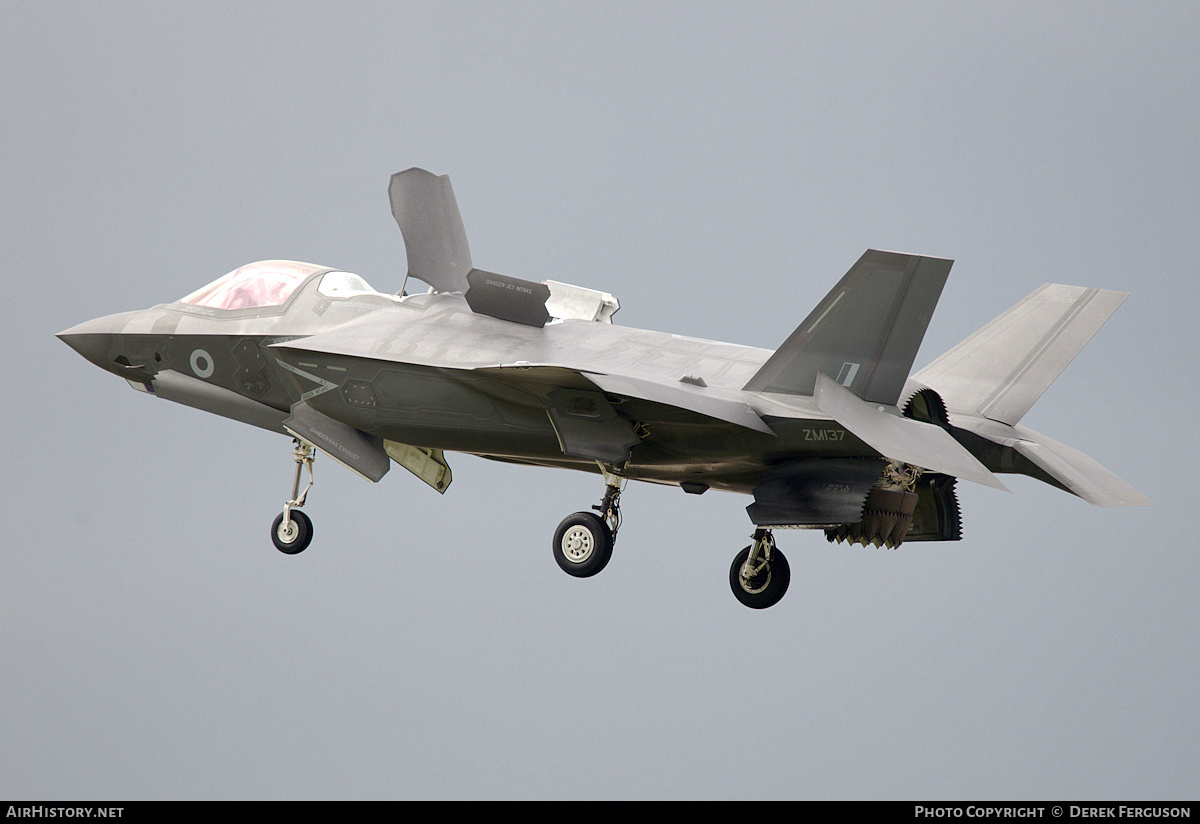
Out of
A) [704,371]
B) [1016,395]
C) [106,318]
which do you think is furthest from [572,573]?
[106,318]

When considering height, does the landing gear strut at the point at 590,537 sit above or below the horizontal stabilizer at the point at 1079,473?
below

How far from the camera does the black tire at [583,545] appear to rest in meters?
16.4

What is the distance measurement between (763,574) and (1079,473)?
13.0 ft

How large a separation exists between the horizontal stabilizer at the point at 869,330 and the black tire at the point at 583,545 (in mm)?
2537

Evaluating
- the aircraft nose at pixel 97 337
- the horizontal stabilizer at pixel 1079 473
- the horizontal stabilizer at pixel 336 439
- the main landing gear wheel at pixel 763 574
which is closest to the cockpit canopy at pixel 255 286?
the aircraft nose at pixel 97 337

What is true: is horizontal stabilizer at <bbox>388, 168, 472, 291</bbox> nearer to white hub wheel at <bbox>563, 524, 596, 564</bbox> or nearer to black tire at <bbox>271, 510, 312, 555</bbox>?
black tire at <bbox>271, 510, 312, 555</bbox>

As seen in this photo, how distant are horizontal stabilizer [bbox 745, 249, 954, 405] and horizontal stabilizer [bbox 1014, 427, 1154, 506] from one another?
1.99m

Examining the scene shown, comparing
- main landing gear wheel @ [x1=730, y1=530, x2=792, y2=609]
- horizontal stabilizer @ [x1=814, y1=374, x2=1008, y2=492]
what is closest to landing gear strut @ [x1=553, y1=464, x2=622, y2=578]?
main landing gear wheel @ [x1=730, y1=530, x2=792, y2=609]

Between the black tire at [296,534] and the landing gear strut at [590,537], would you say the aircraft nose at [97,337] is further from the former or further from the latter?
the landing gear strut at [590,537]

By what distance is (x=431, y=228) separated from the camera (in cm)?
1902

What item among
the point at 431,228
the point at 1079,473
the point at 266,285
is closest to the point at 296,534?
the point at 266,285

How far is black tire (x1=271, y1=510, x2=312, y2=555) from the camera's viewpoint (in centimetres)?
1927

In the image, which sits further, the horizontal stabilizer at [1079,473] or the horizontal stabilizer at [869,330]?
the horizontal stabilizer at [1079,473]

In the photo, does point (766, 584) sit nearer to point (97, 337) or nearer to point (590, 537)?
point (590, 537)
